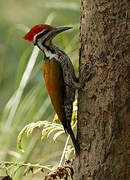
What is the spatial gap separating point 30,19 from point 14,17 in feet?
1.36

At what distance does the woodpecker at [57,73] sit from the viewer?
2.49m

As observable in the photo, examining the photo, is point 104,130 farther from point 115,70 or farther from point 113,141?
point 115,70

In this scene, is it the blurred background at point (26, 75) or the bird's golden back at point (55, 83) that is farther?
the blurred background at point (26, 75)

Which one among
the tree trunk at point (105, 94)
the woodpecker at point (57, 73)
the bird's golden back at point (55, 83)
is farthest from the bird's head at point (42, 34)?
the tree trunk at point (105, 94)

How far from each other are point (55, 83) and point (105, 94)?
0.54 metres

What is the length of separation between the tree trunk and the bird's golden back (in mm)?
284

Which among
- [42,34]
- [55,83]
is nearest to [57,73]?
[55,83]

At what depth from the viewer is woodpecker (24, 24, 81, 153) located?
249 centimetres

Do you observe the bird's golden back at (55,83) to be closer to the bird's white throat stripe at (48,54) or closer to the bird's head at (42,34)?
the bird's white throat stripe at (48,54)

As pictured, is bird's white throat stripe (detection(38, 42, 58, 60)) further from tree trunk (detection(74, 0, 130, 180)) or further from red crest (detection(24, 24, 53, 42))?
tree trunk (detection(74, 0, 130, 180))

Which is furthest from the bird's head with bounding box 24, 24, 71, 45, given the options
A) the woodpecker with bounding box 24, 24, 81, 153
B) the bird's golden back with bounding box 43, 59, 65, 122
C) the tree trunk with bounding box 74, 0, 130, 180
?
the tree trunk with bounding box 74, 0, 130, 180

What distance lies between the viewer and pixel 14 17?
785 cm

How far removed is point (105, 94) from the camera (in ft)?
6.89

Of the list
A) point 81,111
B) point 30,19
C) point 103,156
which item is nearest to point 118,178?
point 103,156
